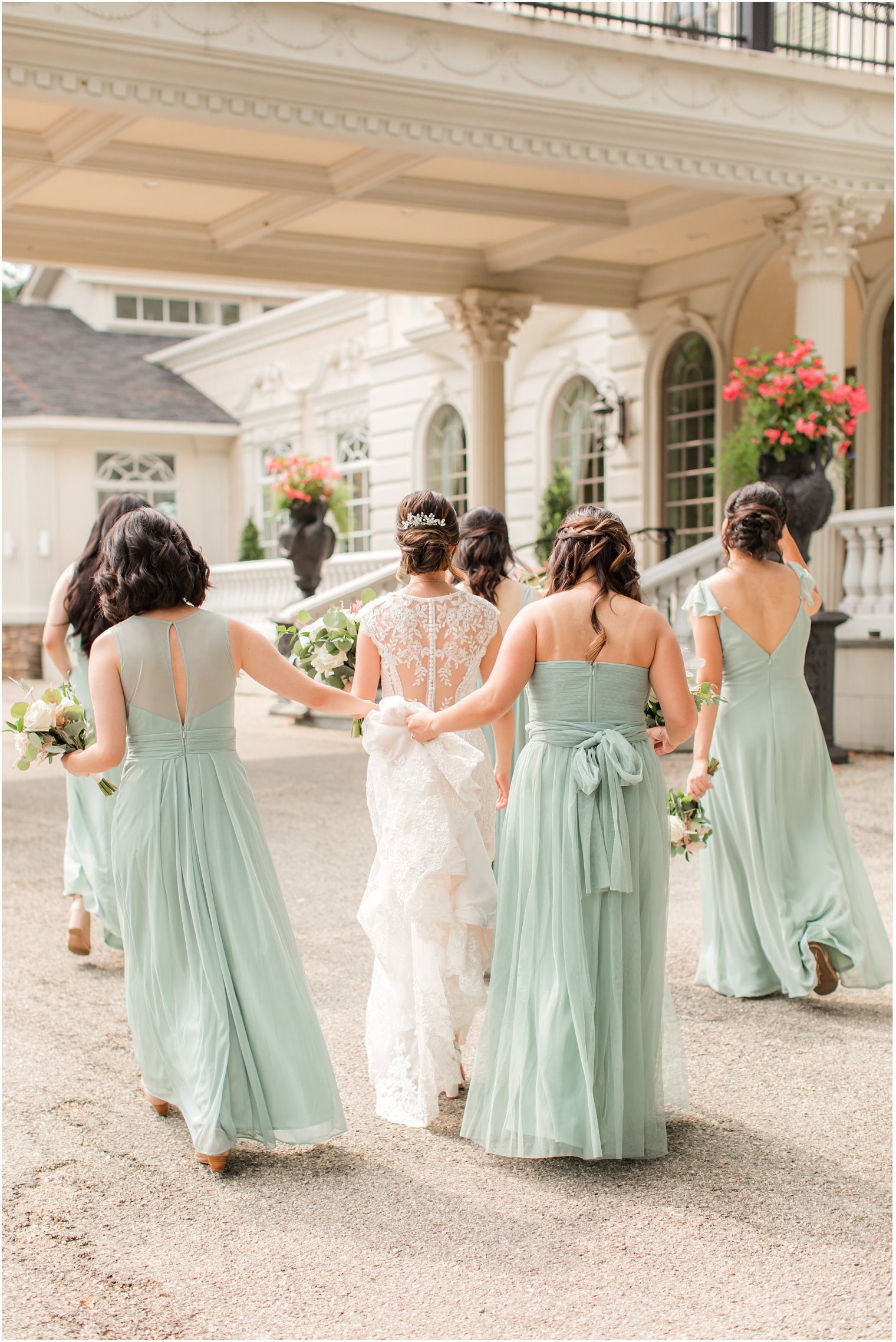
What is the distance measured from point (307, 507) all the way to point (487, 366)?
278cm

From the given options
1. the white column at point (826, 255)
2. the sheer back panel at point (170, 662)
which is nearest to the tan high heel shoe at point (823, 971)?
the sheer back panel at point (170, 662)

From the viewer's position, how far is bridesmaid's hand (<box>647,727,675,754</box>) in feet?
12.8

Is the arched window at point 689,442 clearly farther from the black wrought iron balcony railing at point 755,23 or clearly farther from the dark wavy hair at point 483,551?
the dark wavy hair at point 483,551

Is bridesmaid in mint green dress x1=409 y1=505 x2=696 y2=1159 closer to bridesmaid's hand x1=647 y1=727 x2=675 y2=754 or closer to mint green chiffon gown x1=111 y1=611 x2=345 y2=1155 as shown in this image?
bridesmaid's hand x1=647 y1=727 x2=675 y2=754

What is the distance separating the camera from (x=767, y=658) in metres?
5.36

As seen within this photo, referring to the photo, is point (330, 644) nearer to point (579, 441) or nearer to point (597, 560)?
point (597, 560)

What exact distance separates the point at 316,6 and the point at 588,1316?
8.83 metres

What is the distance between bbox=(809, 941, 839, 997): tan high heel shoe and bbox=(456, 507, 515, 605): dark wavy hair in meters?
1.82

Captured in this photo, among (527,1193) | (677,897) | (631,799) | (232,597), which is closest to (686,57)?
(677,897)

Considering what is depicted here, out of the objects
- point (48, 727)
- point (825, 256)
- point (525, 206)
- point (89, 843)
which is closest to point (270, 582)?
point (525, 206)

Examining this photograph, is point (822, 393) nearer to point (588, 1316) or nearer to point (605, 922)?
point (605, 922)

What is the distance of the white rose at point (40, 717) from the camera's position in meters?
3.81

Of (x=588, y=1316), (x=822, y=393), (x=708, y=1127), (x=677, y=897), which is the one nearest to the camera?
(x=588, y=1316)

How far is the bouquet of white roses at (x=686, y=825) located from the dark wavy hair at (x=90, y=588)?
2.29 meters
